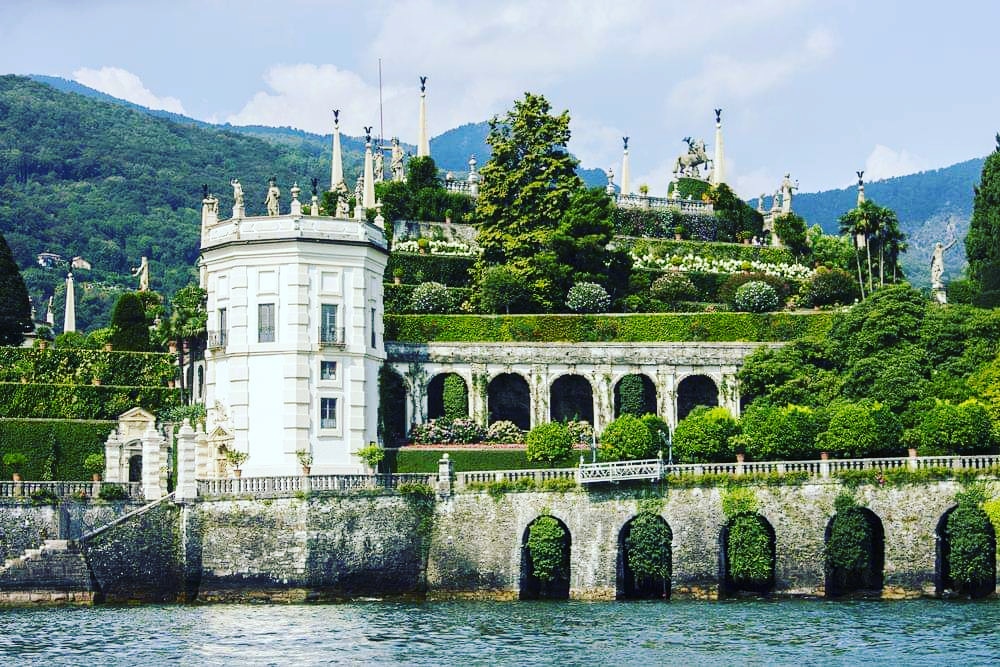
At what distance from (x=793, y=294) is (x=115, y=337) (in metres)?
34.3

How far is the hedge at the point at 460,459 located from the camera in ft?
242

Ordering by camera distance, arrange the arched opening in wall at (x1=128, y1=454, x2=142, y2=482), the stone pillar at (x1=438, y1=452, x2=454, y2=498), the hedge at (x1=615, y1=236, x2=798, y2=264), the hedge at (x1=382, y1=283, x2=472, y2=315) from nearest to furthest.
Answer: the stone pillar at (x1=438, y1=452, x2=454, y2=498) < the arched opening in wall at (x1=128, y1=454, x2=142, y2=482) < the hedge at (x1=382, y1=283, x2=472, y2=315) < the hedge at (x1=615, y1=236, x2=798, y2=264)

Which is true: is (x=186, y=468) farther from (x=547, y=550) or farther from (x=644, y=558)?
(x=644, y=558)

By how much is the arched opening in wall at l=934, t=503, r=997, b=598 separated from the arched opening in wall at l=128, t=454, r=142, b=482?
3325 centimetres

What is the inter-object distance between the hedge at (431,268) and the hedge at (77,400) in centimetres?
1595

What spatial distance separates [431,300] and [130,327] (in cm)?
1439

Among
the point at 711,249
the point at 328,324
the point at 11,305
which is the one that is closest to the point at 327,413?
the point at 328,324

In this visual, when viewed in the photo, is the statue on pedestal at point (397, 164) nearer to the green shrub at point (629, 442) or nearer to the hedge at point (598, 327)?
the hedge at point (598, 327)

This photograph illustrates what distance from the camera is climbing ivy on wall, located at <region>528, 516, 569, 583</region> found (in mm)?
64938

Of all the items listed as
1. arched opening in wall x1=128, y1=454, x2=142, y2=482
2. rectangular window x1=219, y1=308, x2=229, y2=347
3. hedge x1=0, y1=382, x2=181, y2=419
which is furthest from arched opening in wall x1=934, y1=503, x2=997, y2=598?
hedge x1=0, y1=382, x2=181, y2=419

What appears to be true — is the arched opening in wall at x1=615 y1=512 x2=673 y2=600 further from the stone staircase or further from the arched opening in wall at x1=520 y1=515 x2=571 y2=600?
the stone staircase

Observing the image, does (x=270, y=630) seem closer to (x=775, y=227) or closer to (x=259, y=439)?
(x=259, y=439)

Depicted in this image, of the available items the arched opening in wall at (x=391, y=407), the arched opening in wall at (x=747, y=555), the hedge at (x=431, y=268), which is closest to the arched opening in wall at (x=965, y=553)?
the arched opening in wall at (x=747, y=555)

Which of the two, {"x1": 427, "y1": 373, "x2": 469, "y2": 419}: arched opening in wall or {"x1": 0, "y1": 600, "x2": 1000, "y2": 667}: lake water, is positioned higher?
{"x1": 427, "y1": 373, "x2": 469, "y2": 419}: arched opening in wall
